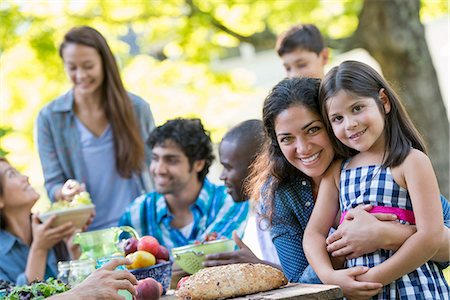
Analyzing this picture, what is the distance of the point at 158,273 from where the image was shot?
11.5ft

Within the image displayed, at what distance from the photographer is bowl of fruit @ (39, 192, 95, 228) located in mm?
4586

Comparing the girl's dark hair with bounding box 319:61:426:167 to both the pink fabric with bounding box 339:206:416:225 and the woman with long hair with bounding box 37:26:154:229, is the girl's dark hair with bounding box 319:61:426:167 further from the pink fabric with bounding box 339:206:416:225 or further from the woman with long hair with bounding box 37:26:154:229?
the woman with long hair with bounding box 37:26:154:229

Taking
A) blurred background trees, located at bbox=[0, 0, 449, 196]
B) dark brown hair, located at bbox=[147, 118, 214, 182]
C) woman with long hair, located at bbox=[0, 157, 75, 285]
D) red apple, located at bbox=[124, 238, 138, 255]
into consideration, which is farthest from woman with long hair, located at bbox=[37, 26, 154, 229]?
blurred background trees, located at bbox=[0, 0, 449, 196]

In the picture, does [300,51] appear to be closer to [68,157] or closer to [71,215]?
[68,157]

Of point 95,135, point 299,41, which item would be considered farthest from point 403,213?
point 95,135

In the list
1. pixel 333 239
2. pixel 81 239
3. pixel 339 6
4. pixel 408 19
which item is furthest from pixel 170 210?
pixel 339 6

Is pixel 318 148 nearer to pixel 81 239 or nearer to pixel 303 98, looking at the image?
pixel 303 98

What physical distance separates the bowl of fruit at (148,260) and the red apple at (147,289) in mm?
218

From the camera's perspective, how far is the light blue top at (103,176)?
17.4 feet

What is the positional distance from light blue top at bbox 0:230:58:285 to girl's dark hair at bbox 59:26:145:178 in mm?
747

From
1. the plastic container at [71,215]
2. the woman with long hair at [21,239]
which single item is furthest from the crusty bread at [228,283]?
the woman with long hair at [21,239]

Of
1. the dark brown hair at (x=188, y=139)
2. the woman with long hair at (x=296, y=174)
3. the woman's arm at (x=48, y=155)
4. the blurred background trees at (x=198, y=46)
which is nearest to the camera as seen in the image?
the woman with long hair at (x=296, y=174)

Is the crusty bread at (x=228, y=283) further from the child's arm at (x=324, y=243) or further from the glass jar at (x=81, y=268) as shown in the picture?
the glass jar at (x=81, y=268)

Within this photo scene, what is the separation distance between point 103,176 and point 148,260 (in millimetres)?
1929
